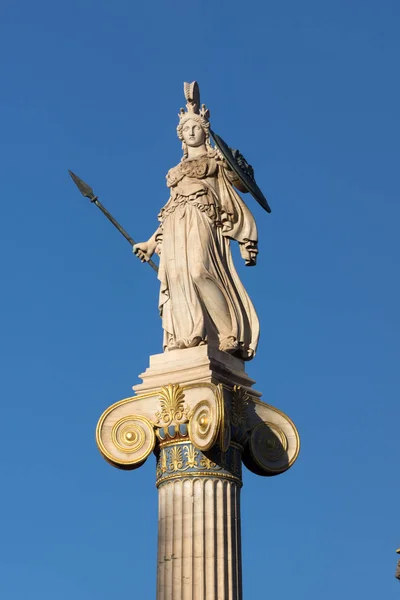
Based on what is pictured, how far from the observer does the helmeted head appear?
1193 inches

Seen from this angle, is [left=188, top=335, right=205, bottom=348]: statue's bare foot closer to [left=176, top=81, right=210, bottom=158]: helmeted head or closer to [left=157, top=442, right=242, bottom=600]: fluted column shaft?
[left=157, top=442, right=242, bottom=600]: fluted column shaft

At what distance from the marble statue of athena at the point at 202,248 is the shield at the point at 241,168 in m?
0.16

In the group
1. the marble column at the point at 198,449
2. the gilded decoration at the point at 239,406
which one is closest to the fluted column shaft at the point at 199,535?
the marble column at the point at 198,449

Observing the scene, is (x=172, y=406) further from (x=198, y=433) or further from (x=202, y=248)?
(x=202, y=248)

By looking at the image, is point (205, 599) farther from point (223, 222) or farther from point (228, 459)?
point (223, 222)

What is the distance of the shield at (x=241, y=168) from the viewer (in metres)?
29.7

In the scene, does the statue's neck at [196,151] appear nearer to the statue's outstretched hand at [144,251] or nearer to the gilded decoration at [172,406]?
the statue's outstretched hand at [144,251]

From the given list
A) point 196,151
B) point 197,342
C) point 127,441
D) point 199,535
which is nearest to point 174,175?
point 196,151

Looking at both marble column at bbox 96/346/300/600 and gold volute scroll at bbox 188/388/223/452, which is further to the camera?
gold volute scroll at bbox 188/388/223/452

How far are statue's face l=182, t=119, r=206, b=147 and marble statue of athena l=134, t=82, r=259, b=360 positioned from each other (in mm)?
21

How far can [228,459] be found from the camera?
27016mm

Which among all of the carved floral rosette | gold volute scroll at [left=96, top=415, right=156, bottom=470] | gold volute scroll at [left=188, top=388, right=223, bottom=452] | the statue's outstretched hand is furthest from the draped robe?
gold volute scroll at [left=96, top=415, right=156, bottom=470]

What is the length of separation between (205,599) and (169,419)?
11.8 ft

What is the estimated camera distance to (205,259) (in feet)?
93.6
